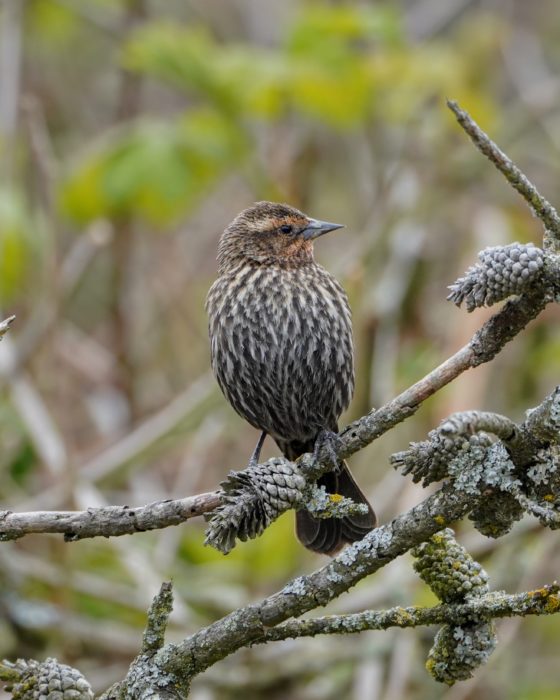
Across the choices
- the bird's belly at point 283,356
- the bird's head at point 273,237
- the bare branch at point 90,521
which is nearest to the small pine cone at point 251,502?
the bare branch at point 90,521

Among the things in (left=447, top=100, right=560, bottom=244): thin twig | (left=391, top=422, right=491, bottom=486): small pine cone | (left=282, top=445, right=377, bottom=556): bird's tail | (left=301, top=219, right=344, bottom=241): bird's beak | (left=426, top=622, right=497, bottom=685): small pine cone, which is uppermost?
(left=301, top=219, right=344, bottom=241): bird's beak

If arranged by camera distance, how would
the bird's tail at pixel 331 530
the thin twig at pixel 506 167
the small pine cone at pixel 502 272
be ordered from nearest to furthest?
1. the thin twig at pixel 506 167
2. the small pine cone at pixel 502 272
3. the bird's tail at pixel 331 530

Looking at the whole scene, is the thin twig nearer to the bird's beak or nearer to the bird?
the bird

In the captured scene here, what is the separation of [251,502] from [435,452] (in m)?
0.47

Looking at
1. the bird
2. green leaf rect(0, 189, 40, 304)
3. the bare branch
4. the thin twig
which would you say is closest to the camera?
the thin twig

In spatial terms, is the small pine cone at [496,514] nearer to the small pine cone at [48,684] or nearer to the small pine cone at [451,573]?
the small pine cone at [451,573]

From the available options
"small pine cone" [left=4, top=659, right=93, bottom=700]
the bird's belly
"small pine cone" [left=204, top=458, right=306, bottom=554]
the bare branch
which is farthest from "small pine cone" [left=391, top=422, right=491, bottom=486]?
the bird's belly

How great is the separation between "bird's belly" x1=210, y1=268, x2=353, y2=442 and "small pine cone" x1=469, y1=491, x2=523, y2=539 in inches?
69.0

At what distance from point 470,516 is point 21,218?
3.48 meters

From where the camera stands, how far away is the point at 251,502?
8.18 feet

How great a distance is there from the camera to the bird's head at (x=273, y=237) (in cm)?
433

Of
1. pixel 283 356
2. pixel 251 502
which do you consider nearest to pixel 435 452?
pixel 251 502

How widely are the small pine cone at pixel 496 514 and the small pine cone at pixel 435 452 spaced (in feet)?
0.35

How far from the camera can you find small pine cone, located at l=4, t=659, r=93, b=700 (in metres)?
2.26
